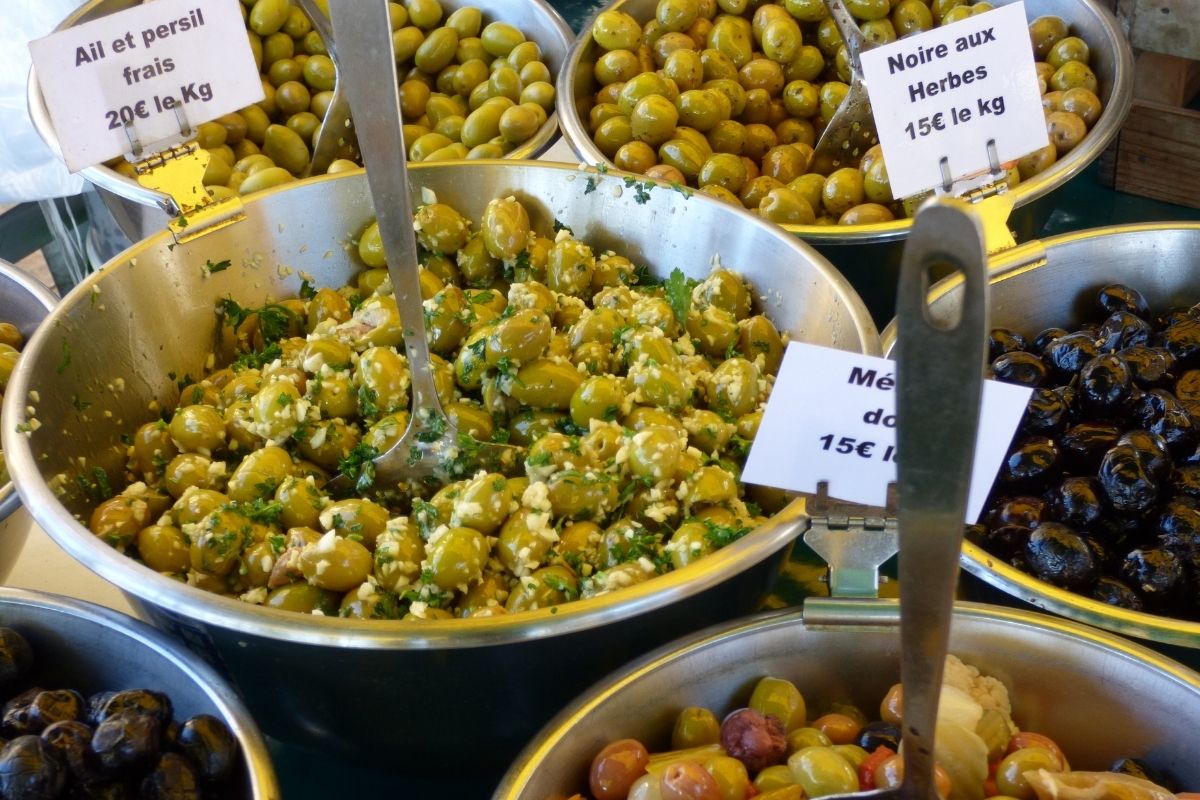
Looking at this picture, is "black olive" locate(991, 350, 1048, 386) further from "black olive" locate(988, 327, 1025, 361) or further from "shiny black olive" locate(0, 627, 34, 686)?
"shiny black olive" locate(0, 627, 34, 686)

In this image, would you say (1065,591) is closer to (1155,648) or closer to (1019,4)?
(1155,648)

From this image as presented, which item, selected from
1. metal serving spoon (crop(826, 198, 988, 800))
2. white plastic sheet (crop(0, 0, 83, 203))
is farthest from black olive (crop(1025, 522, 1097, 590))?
white plastic sheet (crop(0, 0, 83, 203))

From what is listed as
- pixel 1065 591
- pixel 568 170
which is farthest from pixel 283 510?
pixel 1065 591

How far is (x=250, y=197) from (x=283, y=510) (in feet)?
1.71

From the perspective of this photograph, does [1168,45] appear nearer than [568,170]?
No

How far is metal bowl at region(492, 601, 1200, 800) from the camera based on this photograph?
3.05ft

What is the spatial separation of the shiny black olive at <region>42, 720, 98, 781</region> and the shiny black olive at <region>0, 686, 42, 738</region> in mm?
42

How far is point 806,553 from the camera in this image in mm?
1492

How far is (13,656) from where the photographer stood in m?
1.02

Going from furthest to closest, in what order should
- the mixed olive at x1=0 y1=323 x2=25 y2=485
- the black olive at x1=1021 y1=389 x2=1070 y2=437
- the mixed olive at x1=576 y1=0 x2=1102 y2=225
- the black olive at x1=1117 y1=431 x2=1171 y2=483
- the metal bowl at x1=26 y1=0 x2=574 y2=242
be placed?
the mixed olive at x1=576 y1=0 x2=1102 y2=225, the metal bowl at x1=26 y1=0 x2=574 y2=242, the mixed olive at x1=0 y1=323 x2=25 y2=485, the black olive at x1=1021 y1=389 x2=1070 y2=437, the black olive at x1=1117 y1=431 x2=1171 y2=483

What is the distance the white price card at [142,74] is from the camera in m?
1.41

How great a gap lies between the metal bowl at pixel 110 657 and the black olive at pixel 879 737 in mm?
491

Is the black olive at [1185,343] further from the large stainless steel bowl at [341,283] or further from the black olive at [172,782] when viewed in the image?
the black olive at [172,782]

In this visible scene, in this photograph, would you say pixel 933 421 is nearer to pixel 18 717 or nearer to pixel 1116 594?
pixel 1116 594
